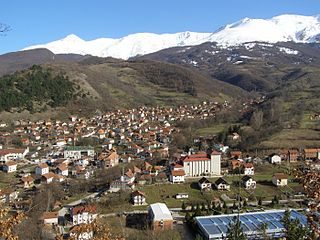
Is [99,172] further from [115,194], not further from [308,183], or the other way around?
[308,183]

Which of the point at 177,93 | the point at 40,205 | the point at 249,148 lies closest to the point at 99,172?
the point at 40,205

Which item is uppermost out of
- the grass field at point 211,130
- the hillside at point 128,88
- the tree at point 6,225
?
the hillside at point 128,88

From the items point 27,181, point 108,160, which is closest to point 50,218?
point 27,181

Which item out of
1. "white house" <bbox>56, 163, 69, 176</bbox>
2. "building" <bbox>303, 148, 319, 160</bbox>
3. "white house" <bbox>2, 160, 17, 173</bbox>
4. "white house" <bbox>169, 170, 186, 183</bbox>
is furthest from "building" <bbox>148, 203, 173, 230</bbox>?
"building" <bbox>303, 148, 319, 160</bbox>

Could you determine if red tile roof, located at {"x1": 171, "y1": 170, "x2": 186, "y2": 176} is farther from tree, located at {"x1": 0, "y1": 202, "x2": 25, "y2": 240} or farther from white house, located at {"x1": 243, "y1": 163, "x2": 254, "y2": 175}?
tree, located at {"x1": 0, "y1": 202, "x2": 25, "y2": 240}

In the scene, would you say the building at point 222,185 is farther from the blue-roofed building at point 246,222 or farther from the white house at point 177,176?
the blue-roofed building at point 246,222

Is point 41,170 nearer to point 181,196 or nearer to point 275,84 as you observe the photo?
point 181,196

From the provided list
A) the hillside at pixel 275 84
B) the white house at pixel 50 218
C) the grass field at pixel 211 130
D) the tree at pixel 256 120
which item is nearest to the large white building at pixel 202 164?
the hillside at pixel 275 84
